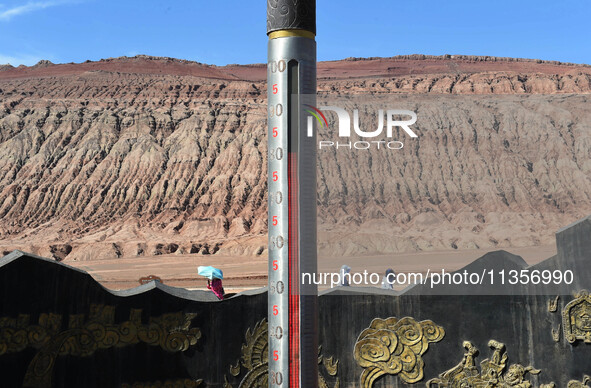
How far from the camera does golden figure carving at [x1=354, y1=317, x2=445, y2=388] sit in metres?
9.07

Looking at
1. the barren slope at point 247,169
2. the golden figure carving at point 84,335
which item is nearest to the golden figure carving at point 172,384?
the golden figure carving at point 84,335

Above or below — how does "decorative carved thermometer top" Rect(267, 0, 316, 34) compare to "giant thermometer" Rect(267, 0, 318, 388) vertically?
above

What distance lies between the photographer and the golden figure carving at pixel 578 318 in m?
8.45

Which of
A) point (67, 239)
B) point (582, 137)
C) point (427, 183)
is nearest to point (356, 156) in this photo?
point (427, 183)

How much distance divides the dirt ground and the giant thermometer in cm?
3134

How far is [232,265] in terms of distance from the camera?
45.5 metres

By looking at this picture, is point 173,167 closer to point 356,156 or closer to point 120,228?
point 120,228

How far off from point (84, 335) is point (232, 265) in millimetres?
37904

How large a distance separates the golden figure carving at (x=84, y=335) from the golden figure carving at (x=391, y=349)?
2265 mm

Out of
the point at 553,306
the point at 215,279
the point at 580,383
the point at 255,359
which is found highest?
the point at 215,279

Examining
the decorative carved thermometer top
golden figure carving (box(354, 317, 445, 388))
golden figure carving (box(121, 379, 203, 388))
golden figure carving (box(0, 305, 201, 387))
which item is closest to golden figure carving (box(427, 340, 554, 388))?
golden figure carving (box(354, 317, 445, 388))

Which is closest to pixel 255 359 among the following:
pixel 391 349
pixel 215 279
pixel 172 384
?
pixel 172 384

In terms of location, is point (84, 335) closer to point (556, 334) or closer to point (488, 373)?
point (488, 373)

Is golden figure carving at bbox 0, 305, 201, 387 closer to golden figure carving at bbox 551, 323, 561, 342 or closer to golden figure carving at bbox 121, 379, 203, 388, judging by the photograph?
golden figure carving at bbox 121, 379, 203, 388
